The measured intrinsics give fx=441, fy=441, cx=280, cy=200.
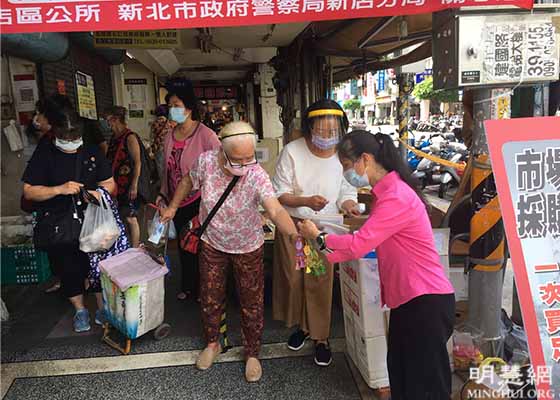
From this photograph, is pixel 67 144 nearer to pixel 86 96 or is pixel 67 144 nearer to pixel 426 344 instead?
pixel 426 344

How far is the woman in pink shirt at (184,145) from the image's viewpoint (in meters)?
3.55

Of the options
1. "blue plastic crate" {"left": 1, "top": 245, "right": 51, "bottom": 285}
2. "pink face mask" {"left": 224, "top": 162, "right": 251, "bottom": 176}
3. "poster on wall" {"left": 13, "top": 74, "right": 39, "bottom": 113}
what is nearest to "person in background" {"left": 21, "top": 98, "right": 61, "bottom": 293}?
"blue plastic crate" {"left": 1, "top": 245, "right": 51, "bottom": 285}

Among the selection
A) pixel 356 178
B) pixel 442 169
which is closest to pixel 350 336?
pixel 356 178

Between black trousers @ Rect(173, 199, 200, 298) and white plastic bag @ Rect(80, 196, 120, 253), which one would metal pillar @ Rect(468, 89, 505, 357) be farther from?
white plastic bag @ Rect(80, 196, 120, 253)

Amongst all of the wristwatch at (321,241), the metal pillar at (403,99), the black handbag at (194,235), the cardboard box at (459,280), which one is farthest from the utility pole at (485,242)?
the metal pillar at (403,99)

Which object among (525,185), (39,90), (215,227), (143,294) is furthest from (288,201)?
(39,90)

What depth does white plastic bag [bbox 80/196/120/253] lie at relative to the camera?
10.5ft

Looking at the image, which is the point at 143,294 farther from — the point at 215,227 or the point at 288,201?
the point at 288,201

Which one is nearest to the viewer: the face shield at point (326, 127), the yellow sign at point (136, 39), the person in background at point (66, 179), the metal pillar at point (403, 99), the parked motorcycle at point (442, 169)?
the face shield at point (326, 127)

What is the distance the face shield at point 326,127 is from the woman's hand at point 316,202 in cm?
38

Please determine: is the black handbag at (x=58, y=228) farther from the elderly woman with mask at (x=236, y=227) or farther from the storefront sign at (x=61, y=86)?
the storefront sign at (x=61, y=86)

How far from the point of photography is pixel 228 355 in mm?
3184

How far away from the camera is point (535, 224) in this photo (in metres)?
1.99

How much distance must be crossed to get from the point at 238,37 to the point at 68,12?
4481 mm
